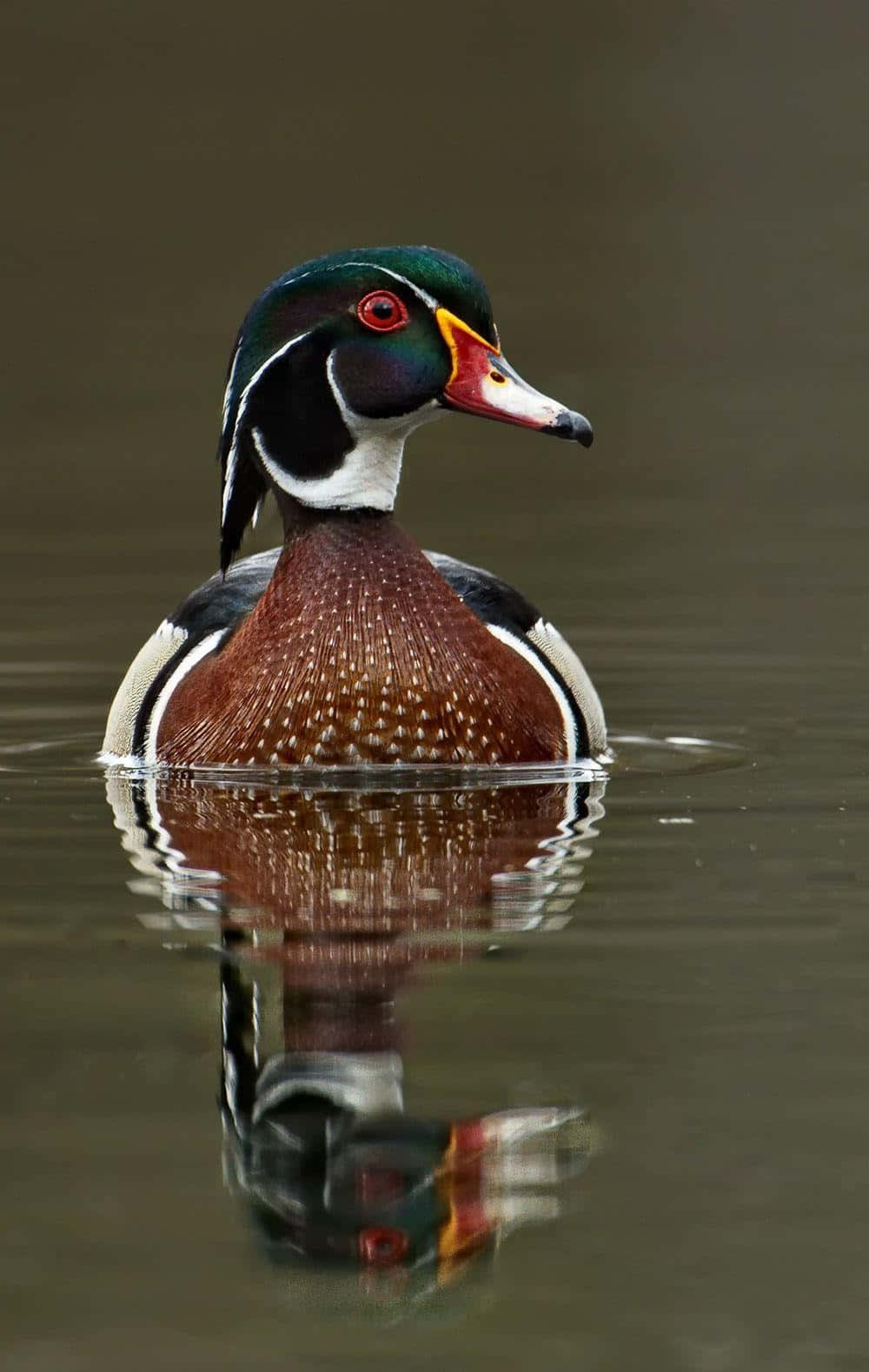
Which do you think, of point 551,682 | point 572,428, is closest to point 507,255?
point 551,682

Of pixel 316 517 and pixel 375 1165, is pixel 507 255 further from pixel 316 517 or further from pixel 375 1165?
pixel 375 1165

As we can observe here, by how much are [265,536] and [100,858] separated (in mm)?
6192

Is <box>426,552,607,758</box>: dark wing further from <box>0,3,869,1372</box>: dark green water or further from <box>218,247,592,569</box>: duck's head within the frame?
<box>218,247,592,569</box>: duck's head

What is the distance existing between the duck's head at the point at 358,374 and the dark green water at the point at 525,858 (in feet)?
3.33

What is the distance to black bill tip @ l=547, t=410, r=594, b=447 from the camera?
781cm

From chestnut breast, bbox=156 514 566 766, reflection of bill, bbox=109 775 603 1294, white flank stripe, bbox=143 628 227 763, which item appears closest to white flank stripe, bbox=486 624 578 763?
chestnut breast, bbox=156 514 566 766

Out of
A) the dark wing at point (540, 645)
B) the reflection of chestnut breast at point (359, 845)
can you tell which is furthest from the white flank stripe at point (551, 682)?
the reflection of chestnut breast at point (359, 845)

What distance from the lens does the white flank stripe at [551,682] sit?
8727mm

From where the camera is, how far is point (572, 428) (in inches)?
310

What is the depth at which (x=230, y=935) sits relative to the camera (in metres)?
6.55

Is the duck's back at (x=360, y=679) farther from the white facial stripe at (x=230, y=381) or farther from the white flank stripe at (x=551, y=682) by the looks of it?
the white facial stripe at (x=230, y=381)

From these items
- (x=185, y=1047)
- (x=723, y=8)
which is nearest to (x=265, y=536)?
(x=185, y=1047)

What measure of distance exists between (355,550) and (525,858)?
140cm

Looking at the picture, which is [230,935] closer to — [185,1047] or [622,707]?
[185,1047]
